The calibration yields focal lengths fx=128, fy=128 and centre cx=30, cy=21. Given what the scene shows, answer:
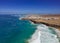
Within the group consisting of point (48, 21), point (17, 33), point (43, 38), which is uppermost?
point (43, 38)

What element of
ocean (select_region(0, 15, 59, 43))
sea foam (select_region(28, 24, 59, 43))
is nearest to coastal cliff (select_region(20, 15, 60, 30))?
ocean (select_region(0, 15, 59, 43))

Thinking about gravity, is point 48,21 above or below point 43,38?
below

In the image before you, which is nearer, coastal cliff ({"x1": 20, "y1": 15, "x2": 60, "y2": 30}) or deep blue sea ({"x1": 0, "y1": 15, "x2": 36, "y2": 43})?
deep blue sea ({"x1": 0, "y1": 15, "x2": 36, "y2": 43})

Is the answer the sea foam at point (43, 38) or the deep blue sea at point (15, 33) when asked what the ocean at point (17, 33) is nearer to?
the deep blue sea at point (15, 33)

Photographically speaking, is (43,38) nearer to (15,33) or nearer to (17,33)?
(17,33)

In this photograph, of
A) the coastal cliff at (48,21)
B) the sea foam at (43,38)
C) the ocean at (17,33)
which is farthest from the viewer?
the coastal cliff at (48,21)

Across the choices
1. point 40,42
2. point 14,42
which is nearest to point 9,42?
point 14,42

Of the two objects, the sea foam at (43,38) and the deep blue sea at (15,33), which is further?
the deep blue sea at (15,33)

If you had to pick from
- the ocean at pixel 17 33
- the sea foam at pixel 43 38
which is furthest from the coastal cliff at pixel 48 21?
the sea foam at pixel 43 38

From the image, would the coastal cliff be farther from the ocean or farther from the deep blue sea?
the deep blue sea

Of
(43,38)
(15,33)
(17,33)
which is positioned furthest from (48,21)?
(43,38)

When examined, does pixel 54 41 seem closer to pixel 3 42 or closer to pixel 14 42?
pixel 14 42
